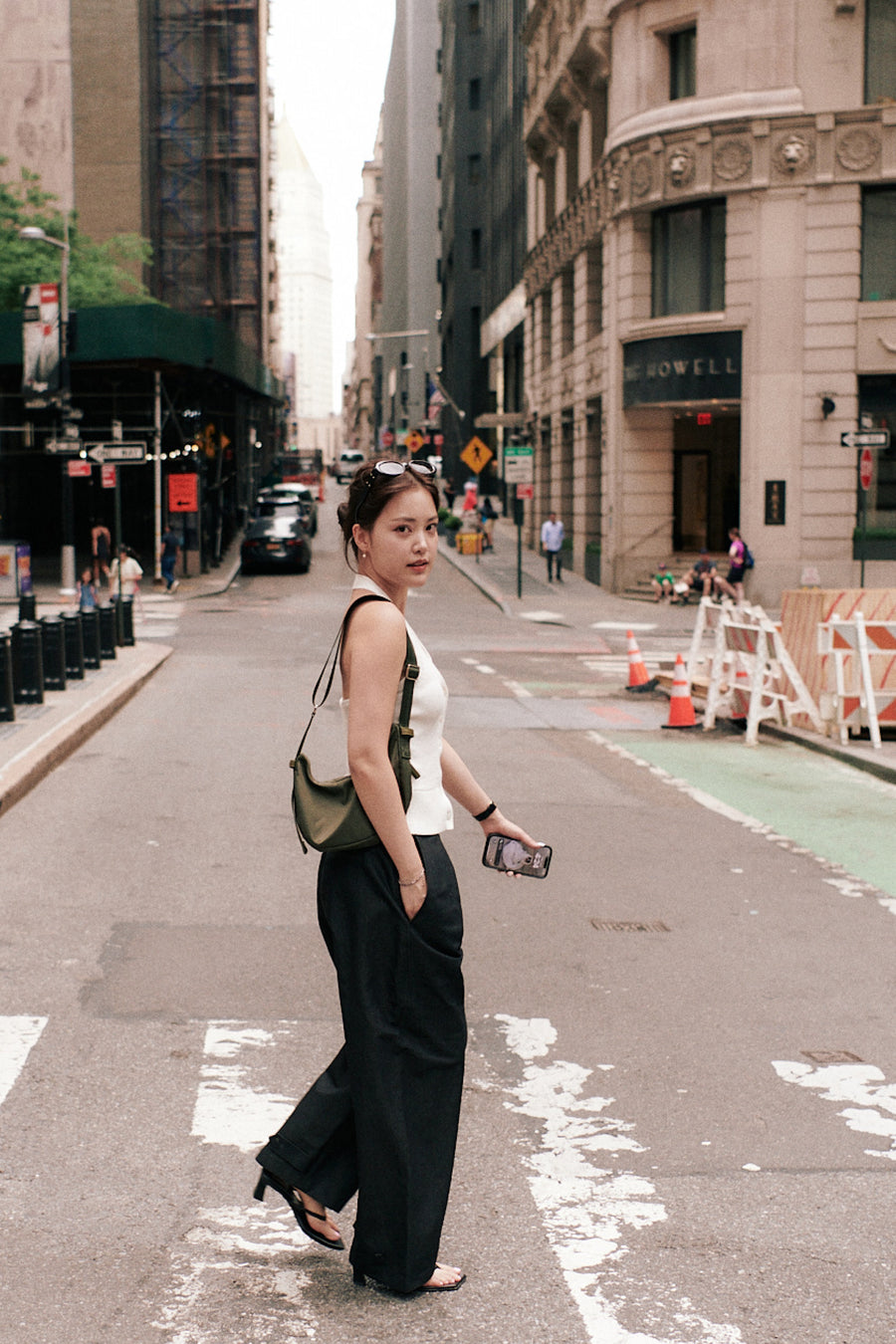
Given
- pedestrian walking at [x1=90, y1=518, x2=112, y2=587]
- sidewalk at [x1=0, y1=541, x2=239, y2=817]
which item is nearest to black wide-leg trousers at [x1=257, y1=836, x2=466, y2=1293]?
sidewalk at [x1=0, y1=541, x2=239, y2=817]

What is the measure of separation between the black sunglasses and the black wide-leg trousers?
2.72 ft

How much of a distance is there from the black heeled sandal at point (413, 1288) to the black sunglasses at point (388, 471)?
6.04 feet

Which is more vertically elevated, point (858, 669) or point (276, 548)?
point (276, 548)

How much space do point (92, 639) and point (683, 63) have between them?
22095mm

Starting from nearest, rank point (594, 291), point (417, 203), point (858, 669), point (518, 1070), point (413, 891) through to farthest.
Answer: point (413, 891)
point (518, 1070)
point (858, 669)
point (594, 291)
point (417, 203)

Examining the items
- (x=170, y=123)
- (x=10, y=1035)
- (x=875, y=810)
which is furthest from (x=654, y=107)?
(x=170, y=123)

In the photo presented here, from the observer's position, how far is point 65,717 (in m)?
14.0

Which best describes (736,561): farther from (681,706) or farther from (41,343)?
(41,343)

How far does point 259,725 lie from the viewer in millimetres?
14547

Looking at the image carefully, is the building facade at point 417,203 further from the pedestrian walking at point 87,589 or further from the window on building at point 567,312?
the pedestrian walking at point 87,589

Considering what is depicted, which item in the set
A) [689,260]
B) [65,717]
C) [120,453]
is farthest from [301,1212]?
[689,260]

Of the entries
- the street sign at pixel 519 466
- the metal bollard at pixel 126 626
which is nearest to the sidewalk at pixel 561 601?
the street sign at pixel 519 466

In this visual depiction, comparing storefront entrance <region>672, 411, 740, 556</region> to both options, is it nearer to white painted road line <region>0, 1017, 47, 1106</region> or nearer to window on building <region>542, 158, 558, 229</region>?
window on building <region>542, 158, 558, 229</region>

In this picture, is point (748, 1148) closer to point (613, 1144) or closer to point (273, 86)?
point (613, 1144)
